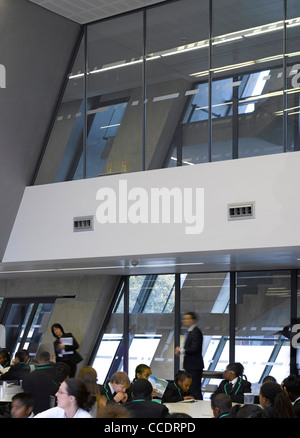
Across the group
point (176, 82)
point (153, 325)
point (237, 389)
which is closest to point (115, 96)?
point (176, 82)

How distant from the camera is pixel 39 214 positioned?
Answer: 456 inches

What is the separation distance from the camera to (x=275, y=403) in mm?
4457

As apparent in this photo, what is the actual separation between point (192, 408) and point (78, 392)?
3578 mm

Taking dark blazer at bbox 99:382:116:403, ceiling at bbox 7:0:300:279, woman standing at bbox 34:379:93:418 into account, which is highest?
ceiling at bbox 7:0:300:279

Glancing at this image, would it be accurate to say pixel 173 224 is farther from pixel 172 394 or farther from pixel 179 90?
pixel 172 394

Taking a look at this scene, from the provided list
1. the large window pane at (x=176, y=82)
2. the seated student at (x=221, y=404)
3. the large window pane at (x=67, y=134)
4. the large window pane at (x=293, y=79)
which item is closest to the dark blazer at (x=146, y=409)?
the seated student at (x=221, y=404)

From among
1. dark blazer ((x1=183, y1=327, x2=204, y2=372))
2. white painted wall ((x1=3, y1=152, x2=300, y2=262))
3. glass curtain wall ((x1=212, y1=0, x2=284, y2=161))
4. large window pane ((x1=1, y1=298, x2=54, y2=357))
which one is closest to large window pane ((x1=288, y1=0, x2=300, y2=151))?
glass curtain wall ((x1=212, y1=0, x2=284, y2=161))

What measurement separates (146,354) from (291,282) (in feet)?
12.7

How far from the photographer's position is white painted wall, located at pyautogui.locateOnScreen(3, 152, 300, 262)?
9.09m

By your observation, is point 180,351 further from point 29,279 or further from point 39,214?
point 29,279

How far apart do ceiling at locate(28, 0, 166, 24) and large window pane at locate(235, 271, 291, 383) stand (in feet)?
18.1

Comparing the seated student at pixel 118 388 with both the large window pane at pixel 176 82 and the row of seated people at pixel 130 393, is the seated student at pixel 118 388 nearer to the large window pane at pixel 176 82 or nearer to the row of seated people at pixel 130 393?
the row of seated people at pixel 130 393

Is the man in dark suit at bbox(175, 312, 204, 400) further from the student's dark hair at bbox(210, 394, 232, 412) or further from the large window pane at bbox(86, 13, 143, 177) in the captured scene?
the student's dark hair at bbox(210, 394, 232, 412)
